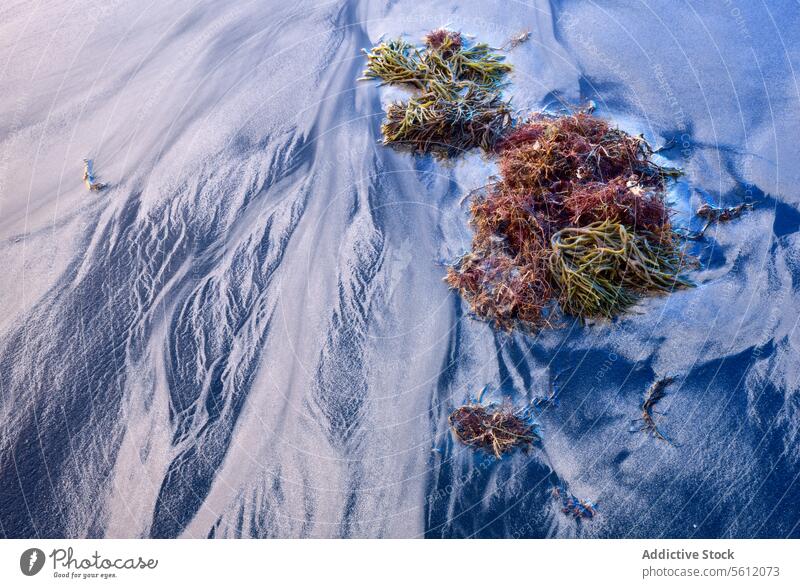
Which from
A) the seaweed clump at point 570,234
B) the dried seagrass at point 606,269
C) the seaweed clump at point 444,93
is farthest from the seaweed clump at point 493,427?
the seaweed clump at point 444,93

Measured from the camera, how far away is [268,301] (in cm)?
415

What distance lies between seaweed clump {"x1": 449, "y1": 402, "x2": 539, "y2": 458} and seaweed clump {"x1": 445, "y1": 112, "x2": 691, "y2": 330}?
0.55 metres

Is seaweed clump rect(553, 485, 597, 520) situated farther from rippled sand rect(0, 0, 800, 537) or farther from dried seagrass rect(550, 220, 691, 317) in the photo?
dried seagrass rect(550, 220, 691, 317)

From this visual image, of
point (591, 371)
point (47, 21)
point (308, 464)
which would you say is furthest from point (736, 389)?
point (47, 21)

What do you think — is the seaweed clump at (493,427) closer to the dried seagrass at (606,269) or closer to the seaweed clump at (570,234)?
the seaweed clump at (570,234)

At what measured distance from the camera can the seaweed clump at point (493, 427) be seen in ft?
11.6

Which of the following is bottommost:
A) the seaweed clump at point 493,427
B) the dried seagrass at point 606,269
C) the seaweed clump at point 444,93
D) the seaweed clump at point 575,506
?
the seaweed clump at point 575,506

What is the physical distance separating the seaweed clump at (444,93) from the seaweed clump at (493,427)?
193 cm

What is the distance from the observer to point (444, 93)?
4.78m

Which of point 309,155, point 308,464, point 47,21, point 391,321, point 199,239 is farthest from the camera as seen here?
point 47,21

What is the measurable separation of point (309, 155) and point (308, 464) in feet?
7.47

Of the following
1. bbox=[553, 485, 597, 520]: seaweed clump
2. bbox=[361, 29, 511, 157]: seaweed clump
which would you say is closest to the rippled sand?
bbox=[553, 485, 597, 520]: seaweed clump

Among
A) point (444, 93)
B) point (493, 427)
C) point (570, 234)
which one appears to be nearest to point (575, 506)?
point (493, 427)

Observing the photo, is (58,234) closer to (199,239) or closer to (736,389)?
(199,239)
